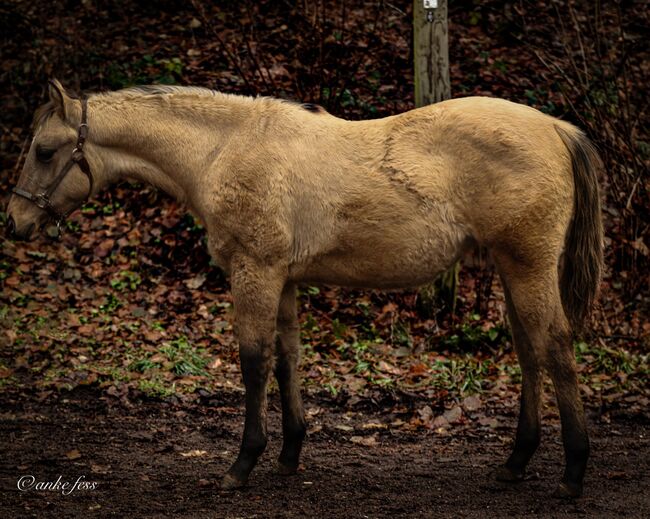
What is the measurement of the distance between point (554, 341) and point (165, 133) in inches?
110

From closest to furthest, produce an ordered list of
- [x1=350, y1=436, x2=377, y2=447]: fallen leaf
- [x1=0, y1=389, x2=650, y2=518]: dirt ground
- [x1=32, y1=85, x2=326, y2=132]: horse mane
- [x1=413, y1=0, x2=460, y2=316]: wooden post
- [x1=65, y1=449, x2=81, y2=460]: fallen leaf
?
Answer: [x1=0, y1=389, x2=650, y2=518]: dirt ground, [x1=32, y1=85, x2=326, y2=132]: horse mane, [x1=65, y1=449, x2=81, y2=460]: fallen leaf, [x1=350, y1=436, x2=377, y2=447]: fallen leaf, [x1=413, y1=0, x2=460, y2=316]: wooden post

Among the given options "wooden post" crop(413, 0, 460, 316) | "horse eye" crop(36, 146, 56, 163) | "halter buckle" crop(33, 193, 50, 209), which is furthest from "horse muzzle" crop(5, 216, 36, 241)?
"wooden post" crop(413, 0, 460, 316)

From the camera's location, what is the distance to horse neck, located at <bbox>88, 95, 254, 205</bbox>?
5426mm

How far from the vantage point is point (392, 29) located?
1273 cm

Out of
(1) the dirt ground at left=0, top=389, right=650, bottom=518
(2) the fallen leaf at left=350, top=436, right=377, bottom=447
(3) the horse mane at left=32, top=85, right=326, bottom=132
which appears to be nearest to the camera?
(1) the dirt ground at left=0, top=389, right=650, bottom=518

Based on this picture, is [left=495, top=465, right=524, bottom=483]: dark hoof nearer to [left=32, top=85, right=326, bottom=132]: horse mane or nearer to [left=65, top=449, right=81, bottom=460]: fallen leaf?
[left=32, top=85, right=326, bottom=132]: horse mane

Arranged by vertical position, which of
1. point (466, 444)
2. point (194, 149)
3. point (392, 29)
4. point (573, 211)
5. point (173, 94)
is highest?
point (392, 29)

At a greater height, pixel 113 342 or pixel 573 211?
pixel 573 211

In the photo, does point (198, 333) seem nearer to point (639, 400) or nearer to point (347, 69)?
point (347, 69)

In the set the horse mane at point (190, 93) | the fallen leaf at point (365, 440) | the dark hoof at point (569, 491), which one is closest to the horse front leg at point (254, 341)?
the horse mane at point (190, 93)

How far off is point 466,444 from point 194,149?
307 centimetres

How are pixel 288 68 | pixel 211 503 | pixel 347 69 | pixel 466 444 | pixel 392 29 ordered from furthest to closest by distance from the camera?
1. pixel 392 29
2. pixel 288 68
3. pixel 347 69
4. pixel 466 444
5. pixel 211 503

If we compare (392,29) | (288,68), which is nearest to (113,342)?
(288,68)

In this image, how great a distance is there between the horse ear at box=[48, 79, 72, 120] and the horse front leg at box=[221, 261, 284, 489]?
1554 millimetres
